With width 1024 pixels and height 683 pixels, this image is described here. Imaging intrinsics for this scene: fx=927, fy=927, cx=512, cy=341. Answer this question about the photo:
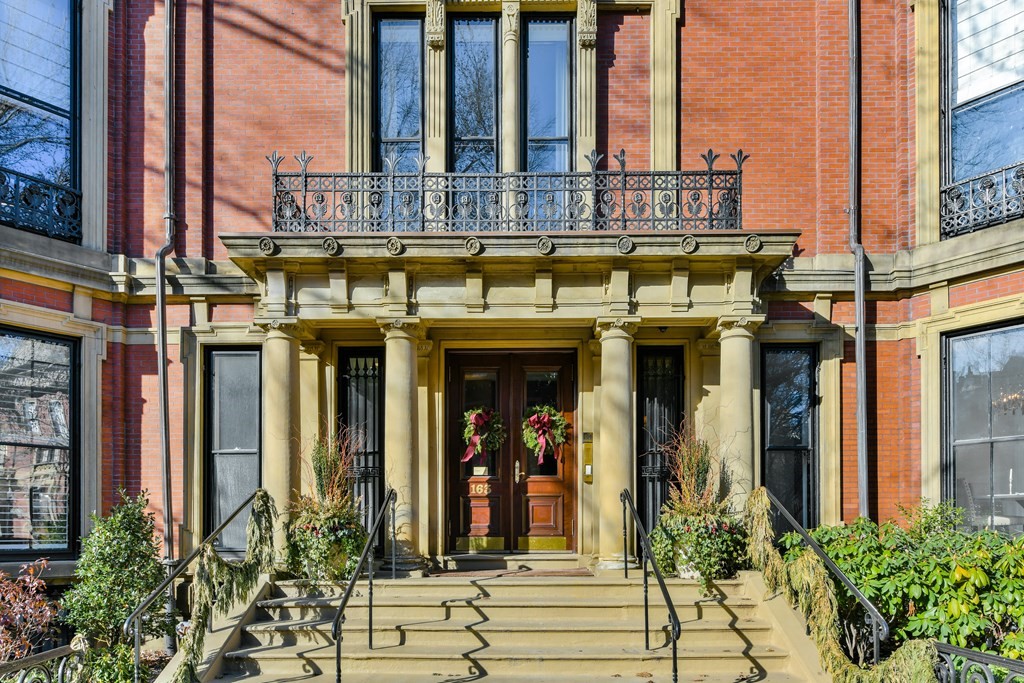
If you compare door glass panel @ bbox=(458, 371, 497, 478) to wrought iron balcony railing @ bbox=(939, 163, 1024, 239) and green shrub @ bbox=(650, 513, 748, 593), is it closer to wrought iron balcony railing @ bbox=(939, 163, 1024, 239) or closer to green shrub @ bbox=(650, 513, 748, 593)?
Result: green shrub @ bbox=(650, 513, 748, 593)

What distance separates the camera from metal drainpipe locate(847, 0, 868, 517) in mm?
11773

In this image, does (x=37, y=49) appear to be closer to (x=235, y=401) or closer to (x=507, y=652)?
(x=235, y=401)

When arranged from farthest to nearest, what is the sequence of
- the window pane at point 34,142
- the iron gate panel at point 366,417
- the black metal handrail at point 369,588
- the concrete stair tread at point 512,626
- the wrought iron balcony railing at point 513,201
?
1. the iron gate panel at point 366,417
2. the window pane at point 34,142
3. the wrought iron balcony railing at point 513,201
4. the concrete stair tread at point 512,626
5. the black metal handrail at point 369,588

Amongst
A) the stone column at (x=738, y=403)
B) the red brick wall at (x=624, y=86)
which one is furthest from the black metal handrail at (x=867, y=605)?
the red brick wall at (x=624, y=86)

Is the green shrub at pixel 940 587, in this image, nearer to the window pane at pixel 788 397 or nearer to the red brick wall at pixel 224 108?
the window pane at pixel 788 397

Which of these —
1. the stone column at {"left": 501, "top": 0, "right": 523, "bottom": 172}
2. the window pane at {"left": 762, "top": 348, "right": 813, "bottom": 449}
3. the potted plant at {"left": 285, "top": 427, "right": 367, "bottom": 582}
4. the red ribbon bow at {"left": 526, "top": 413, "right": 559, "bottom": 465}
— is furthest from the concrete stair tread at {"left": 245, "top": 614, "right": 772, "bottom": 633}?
the stone column at {"left": 501, "top": 0, "right": 523, "bottom": 172}

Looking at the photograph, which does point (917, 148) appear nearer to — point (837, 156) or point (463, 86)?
point (837, 156)

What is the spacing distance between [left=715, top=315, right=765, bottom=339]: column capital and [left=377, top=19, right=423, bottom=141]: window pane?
4.89 metres

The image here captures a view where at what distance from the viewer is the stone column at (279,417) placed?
10852mm

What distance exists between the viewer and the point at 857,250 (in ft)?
39.1

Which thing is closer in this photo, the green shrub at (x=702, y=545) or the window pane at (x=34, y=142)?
the green shrub at (x=702, y=545)

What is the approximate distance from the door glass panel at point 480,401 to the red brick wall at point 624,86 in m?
3.39

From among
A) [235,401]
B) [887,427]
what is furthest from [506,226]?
[887,427]

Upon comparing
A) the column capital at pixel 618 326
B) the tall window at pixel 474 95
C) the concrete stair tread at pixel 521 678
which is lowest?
the concrete stair tread at pixel 521 678
